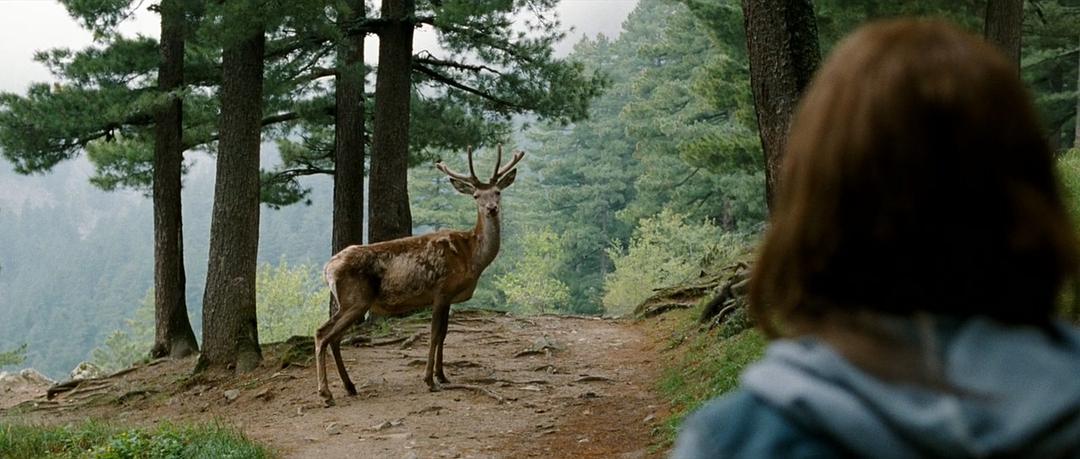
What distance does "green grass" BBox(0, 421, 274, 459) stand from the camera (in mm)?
6738

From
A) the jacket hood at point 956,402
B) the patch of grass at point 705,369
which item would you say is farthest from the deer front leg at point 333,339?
the jacket hood at point 956,402

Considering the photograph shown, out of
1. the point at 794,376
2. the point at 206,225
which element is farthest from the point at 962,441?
the point at 206,225

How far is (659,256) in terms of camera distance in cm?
3822

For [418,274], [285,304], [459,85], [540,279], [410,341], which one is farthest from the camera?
[285,304]

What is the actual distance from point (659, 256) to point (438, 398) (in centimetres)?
2970

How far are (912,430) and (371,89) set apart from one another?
55.8 feet

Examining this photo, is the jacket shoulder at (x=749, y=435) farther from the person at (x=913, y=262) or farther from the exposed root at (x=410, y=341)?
the exposed root at (x=410, y=341)

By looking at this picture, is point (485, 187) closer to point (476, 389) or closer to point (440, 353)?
point (440, 353)

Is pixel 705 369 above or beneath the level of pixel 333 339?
beneath

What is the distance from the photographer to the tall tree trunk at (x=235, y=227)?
11445 millimetres

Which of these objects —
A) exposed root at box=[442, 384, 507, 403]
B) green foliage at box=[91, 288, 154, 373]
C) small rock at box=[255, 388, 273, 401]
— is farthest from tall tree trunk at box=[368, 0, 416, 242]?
green foliage at box=[91, 288, 154, 373]

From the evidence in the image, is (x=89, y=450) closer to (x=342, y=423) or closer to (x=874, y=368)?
(x=342, y=423)

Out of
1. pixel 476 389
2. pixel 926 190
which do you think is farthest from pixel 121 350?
pixel 926 190

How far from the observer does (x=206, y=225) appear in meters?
139
